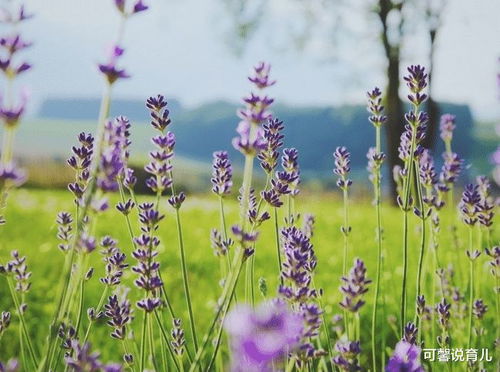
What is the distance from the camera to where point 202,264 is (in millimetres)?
5434

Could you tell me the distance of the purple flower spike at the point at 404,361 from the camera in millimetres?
1289

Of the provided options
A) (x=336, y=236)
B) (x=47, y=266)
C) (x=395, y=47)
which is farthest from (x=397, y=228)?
(x=395, y=47)

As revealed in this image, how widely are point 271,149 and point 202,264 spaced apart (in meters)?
3.62

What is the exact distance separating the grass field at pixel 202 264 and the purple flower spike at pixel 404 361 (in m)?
1.17

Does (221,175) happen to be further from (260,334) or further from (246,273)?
(260,334)

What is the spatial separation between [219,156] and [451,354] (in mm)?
1079

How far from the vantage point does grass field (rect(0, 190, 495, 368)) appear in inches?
145

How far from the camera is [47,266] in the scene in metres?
5.26

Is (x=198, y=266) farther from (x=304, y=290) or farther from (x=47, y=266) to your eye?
(x=304, y=290)

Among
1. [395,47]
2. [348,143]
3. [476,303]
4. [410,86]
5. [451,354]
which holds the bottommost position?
[451,354]

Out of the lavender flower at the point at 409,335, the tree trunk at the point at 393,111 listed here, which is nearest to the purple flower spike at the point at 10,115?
the lavender flower at the point at 409,335

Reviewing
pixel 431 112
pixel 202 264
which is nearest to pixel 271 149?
pixel 202 264

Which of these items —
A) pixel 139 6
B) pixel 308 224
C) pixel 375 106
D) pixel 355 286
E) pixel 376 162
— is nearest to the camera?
pixel 139 6

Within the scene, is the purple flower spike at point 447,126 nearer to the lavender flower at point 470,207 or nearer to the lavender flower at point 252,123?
the lavender flower at point 470,207
